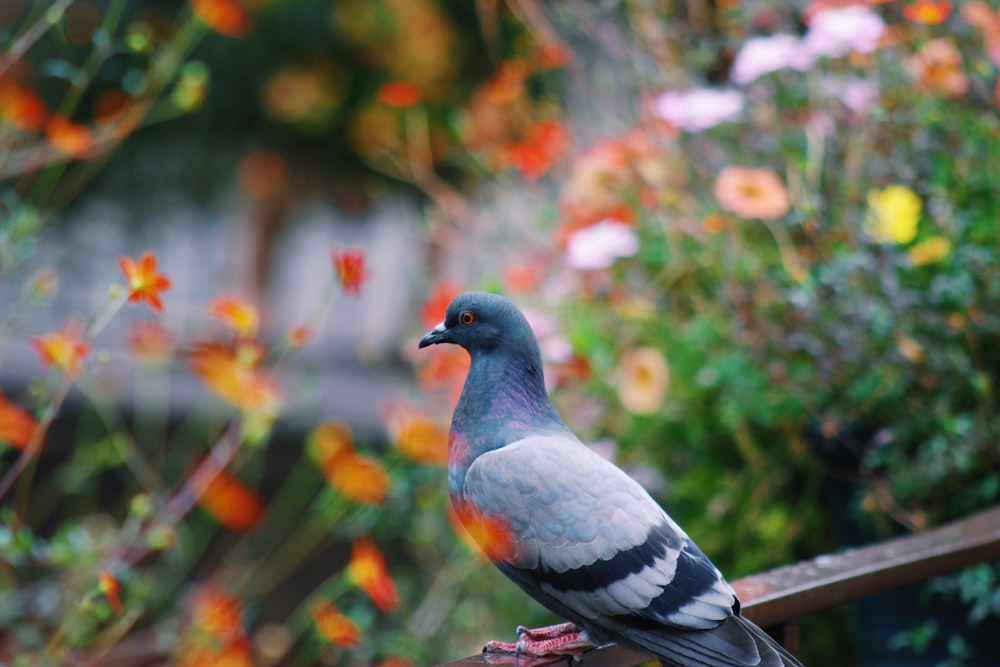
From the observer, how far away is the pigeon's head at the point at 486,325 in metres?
1.33

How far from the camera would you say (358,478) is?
193 cm

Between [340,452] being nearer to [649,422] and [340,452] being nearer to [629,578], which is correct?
[649,422]

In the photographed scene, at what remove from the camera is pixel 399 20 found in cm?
552

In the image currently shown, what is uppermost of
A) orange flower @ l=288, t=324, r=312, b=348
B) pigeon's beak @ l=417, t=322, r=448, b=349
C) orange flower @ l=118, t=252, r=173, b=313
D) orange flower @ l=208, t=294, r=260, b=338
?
orange flower @ l=118, t=252, r=173, b=313

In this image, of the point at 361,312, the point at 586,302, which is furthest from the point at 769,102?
the point at 361,312

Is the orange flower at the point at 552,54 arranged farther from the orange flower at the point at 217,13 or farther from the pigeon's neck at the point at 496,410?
the pigeon's neck at the point at 496,410

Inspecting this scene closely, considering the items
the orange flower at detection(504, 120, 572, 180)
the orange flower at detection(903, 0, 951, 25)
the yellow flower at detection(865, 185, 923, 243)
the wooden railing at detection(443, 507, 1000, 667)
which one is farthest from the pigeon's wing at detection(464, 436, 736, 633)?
the orange flower at detection(504, 120, 572, 180)

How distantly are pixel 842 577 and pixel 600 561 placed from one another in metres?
0.39

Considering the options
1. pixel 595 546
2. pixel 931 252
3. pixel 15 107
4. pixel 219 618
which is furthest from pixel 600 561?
pixel 15 107

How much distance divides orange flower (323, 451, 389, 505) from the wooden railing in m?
0.72

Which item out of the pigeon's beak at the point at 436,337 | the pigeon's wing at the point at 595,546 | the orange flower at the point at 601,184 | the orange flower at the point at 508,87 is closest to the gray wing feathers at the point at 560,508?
the pigeon's wing at the point at 595,546

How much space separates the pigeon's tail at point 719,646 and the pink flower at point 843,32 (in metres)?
1.42

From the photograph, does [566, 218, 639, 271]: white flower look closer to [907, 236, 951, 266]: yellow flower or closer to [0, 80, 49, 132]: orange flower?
[907, 236, 951, 266]: yellow flower

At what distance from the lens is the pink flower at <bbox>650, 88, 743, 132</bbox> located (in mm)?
2352
